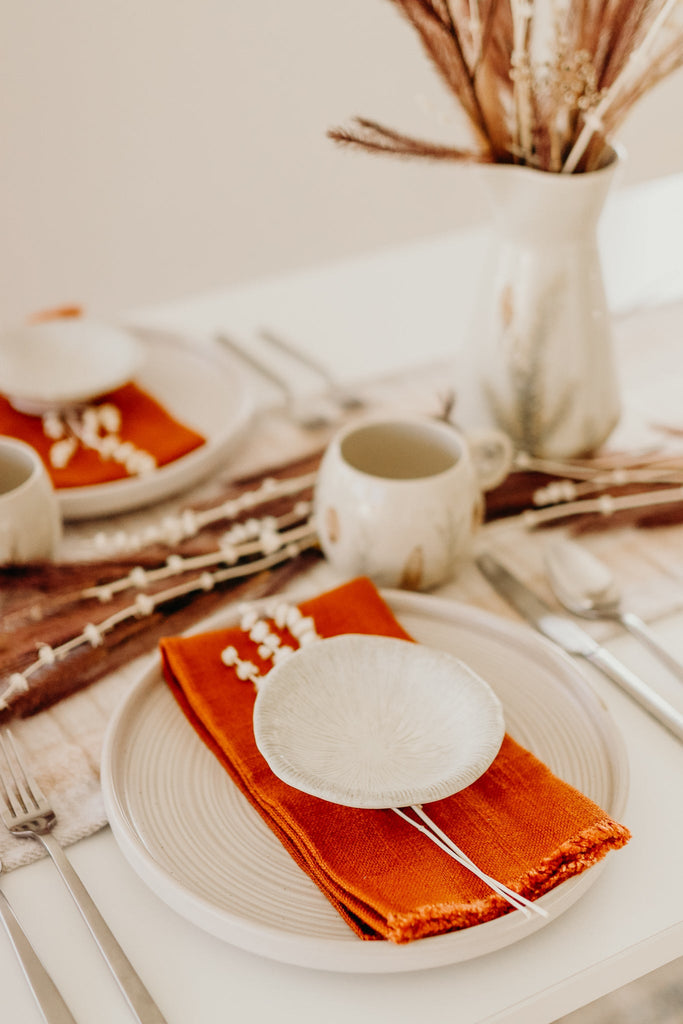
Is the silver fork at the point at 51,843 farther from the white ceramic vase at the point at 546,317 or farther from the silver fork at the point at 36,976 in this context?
the white ceramic vase at the point at 546,317

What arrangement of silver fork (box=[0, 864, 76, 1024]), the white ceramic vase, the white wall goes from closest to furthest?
1. silver fork (box=[0, 864, 76, 1024])
2. the white ceramic vase
3. the white wall

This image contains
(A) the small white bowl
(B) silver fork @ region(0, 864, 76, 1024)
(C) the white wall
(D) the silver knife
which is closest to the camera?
(B) silver fork @ region(0, 864, 76, 1024)

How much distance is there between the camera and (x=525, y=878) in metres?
0.44

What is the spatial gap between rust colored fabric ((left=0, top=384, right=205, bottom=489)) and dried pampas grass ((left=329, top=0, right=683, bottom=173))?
28cm

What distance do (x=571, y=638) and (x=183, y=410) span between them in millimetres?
420

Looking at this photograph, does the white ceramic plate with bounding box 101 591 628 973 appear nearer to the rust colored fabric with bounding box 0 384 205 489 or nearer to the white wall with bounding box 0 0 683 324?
the rust colored fabric with bounding box 0 384 205 489

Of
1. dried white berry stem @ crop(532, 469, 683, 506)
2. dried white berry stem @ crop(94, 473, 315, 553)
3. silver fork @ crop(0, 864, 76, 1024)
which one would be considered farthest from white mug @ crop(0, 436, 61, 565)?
dried white berry stem @ crop(532, 469, 683, 506)

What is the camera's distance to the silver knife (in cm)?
58

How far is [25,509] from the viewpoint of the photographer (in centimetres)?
65

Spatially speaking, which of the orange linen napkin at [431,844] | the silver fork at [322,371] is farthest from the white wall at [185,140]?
the orange linen napkin at [431,844]

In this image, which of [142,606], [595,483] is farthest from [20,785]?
[595,483]

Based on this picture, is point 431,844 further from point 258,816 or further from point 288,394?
point 288,394

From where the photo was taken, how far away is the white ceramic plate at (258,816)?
424 mm

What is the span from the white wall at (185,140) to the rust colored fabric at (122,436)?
1546 mm
